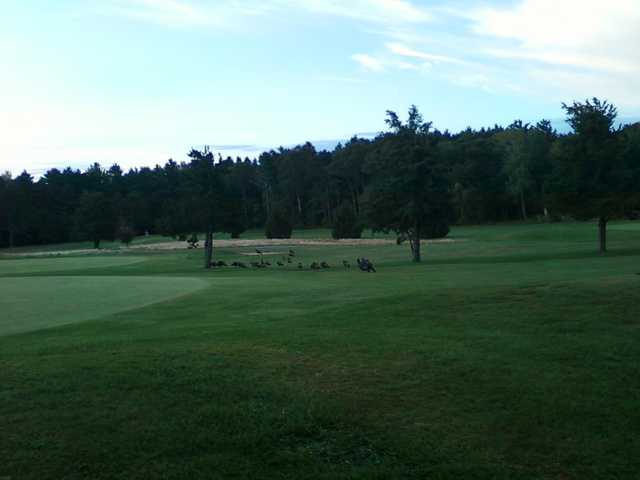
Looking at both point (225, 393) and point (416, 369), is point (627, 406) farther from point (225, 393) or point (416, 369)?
point (225, 393)

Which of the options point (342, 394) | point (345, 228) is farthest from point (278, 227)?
point (342, 394)

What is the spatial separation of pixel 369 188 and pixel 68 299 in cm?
2805

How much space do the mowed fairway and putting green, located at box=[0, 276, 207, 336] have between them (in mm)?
1406

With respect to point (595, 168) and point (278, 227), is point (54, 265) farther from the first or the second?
point (278, 227)

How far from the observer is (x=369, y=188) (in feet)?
146

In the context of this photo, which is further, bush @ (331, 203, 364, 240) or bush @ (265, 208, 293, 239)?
bush @ (265, 208, 293, 239)

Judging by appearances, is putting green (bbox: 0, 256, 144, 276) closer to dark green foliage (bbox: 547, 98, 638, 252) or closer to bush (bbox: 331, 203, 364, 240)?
dark green foliage (bbox: 547, 98, 638, 252)

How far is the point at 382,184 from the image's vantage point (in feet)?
144

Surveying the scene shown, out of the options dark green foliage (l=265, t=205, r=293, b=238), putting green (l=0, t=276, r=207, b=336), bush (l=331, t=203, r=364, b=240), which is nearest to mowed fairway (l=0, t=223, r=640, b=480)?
putting green (l=0, t=276, r=207, b=336)

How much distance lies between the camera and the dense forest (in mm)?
40688

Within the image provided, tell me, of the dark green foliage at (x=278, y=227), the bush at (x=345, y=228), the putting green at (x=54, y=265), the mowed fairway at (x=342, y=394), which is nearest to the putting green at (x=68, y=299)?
the mowed fairway at (x=342, y=394)

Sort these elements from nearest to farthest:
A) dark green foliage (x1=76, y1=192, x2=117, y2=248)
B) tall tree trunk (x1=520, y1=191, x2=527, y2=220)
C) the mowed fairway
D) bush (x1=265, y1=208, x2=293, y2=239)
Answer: the mowed fairway < dark green foliage (x1=76, y1=192, x2=117, y2=248) < bush (x1=265, y1=208, x2=293, y2=239) < tall tree trunk (x1=520, y1=191, x2=527, y2=220)

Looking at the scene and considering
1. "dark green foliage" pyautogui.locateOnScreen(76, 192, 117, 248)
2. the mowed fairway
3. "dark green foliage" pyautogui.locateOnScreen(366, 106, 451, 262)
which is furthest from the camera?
"dark green foliage" pyautogui.locateOnScreen(76, 192, 117, 248)

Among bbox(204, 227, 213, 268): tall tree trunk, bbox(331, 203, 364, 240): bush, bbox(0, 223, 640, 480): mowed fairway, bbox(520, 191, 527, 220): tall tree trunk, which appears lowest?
bbox(0, 223, 640, 480): mowed fairway
